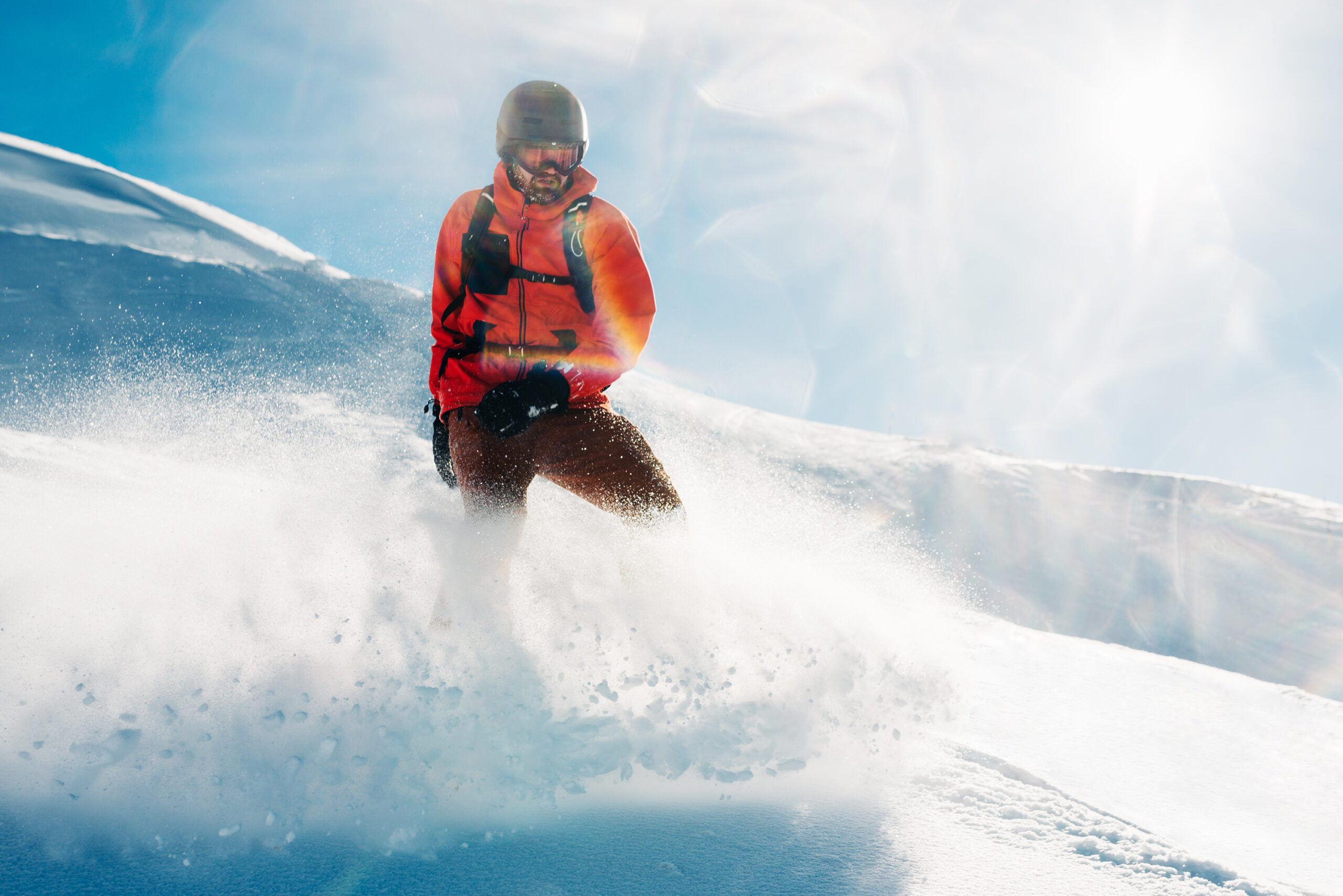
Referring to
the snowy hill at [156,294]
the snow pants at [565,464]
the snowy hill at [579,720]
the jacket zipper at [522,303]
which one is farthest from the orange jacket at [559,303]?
the snowy hill at [156,294]

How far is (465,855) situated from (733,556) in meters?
2.36

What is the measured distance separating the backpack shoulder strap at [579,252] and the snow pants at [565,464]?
48 cm

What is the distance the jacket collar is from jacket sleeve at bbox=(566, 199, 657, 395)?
10 cm

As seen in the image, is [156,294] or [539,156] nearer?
[539,156]

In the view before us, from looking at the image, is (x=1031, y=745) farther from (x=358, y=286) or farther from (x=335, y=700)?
(x=358, y=286)

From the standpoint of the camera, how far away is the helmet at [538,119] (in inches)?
108

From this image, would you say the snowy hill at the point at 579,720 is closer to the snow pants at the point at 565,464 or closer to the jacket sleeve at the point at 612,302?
the snow pants at the point at 565,464

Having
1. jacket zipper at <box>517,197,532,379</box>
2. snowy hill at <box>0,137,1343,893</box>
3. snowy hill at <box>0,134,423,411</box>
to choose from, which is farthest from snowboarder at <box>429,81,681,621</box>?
snowy hill at <box>0,134,423,411</box>

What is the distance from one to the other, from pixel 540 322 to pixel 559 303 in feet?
0.35

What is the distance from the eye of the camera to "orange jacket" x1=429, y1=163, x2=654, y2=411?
2.75 meters

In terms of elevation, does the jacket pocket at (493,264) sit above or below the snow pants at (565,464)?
above

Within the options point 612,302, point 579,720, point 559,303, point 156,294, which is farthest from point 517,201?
point 156,294

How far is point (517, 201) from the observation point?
2744 mm

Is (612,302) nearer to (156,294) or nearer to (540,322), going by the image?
(540,322)
